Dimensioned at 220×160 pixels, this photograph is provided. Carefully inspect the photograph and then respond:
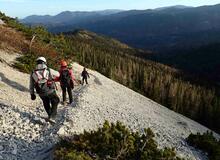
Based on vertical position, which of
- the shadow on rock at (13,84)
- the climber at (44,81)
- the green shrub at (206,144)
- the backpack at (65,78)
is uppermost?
the climber at (44,81)

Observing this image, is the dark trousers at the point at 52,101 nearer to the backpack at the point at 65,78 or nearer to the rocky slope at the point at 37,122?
the rocky slope at the point at 37,122

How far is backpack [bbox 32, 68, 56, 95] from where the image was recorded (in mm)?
19453

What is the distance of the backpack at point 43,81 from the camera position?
1945cm

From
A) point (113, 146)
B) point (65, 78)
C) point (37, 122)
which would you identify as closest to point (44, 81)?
point (37, 122)

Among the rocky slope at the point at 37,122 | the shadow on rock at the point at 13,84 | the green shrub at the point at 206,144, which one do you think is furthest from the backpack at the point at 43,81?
the green shrub at the point at 206,144

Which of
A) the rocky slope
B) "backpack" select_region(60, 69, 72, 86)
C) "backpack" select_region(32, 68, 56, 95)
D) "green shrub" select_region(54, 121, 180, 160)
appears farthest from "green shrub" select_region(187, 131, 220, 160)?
"backpack" select_region(32, 68, 56, 95)

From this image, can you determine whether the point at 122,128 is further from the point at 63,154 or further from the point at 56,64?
the point at 56,64

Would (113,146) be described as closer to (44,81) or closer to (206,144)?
(44,81)

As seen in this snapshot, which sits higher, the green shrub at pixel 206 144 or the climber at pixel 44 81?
the climber at pixel 44 81

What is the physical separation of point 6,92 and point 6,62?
9.09 meters

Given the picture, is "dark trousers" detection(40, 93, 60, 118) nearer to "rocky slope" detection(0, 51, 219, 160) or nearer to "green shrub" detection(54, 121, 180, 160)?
"rocky slope" detection(0, 51, 219, 160)

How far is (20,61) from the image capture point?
115 feet

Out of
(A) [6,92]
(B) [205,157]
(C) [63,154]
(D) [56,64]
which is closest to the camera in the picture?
(C) [63,154]

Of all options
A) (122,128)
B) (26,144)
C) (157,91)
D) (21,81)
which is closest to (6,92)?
(21,81)
